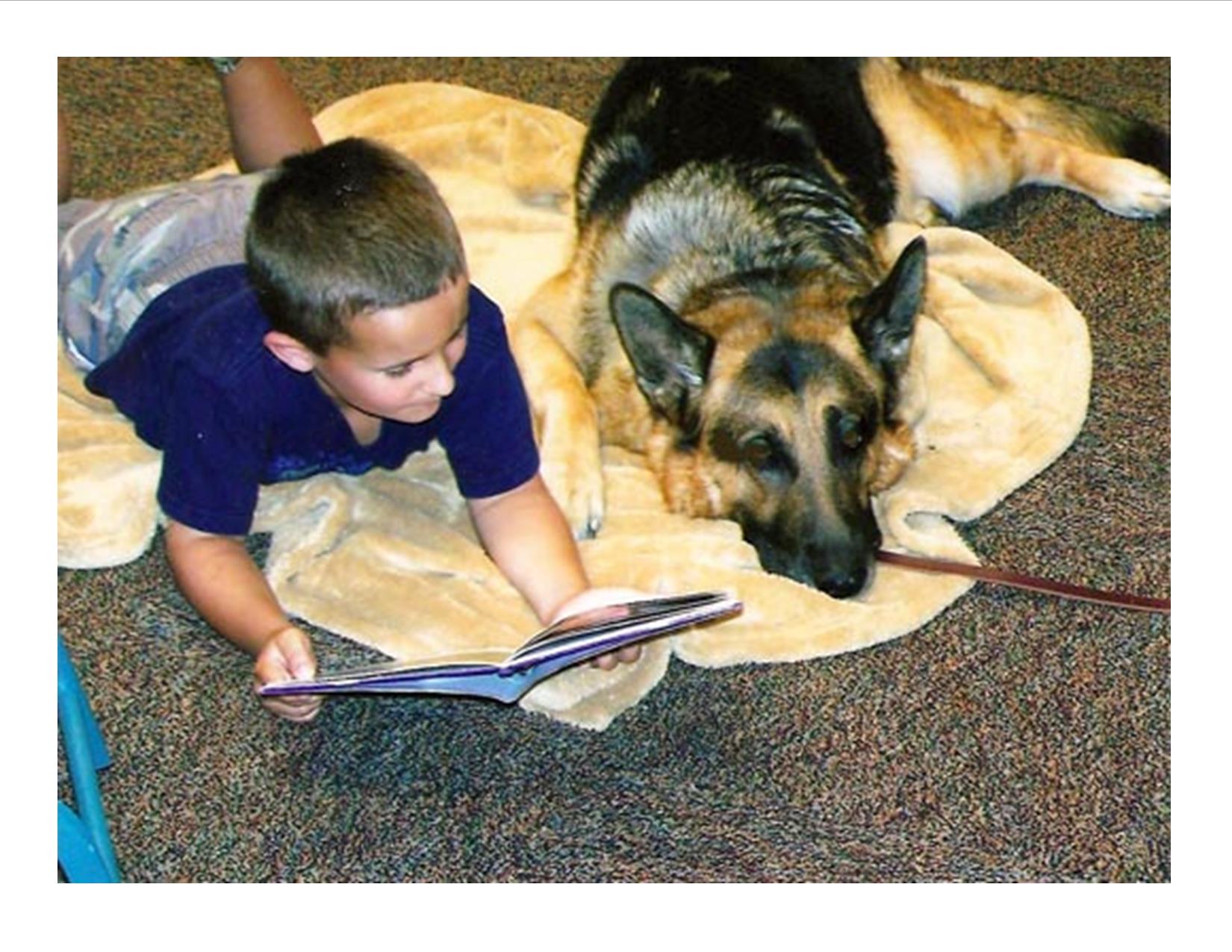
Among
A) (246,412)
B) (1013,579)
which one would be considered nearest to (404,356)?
(246,412)

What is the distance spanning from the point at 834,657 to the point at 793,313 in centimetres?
59

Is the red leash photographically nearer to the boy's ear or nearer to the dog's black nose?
the dog's black nose

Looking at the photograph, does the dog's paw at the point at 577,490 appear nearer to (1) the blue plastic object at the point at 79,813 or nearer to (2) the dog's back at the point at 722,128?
(2) the dog's back at the point at 722,128

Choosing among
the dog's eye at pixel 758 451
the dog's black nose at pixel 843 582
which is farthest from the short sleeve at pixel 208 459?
the dog's black nose at pixel 843 582

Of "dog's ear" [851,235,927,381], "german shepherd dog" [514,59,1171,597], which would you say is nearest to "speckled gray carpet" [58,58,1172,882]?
"german shepherd dog" [514,59,1171,597]

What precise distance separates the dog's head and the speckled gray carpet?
0.69 feet

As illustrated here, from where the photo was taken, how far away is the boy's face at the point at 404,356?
2.16m

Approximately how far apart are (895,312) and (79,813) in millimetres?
1482

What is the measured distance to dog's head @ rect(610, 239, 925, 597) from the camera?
2.57 m

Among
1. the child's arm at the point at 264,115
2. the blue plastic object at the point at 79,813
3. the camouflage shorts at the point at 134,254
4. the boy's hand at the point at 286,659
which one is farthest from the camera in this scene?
the child's arm at the point at 264,115

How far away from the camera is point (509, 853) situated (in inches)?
90.5

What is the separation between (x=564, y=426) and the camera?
2836mm

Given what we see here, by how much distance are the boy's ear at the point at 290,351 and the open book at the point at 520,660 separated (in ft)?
1.60
